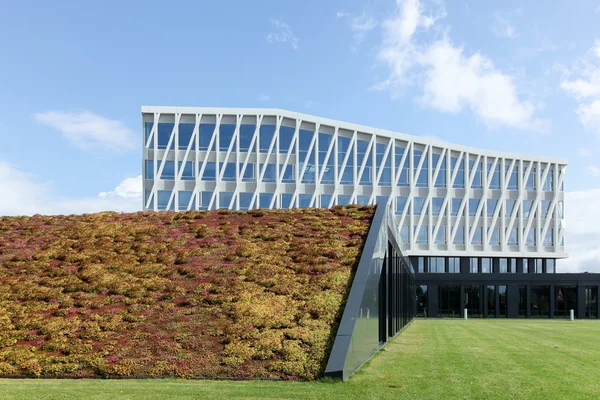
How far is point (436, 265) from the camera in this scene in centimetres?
5856

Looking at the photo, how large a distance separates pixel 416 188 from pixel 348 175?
7.39m

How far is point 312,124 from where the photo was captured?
53.9 m

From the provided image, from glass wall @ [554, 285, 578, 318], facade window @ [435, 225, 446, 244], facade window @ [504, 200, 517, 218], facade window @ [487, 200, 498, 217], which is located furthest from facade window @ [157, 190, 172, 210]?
glass wall @ [554, 285, 578, 318]

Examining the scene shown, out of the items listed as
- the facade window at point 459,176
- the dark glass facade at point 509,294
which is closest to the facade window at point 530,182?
the facade window at point 459,176

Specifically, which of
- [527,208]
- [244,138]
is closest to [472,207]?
[527,208]

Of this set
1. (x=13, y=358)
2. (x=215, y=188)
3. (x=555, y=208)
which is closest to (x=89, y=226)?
(x=13, y=358)

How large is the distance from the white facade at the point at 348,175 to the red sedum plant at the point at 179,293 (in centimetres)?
2785

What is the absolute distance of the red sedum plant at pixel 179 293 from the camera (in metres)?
13.4

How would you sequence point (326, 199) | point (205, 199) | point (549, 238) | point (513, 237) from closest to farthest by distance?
point (205, 199) < point (326, 199) < point (513, 237) < point (549, 238)

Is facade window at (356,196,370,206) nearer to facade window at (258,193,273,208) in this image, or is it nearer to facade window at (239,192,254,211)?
facade window at (258,193,273,208)

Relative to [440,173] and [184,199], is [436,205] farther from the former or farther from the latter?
[184,199]

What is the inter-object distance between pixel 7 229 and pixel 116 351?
14.1 metres

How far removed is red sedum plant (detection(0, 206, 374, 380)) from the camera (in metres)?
13.4

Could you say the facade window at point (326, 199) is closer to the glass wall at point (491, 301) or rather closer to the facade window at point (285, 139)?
the facade window at point (285, 139)
